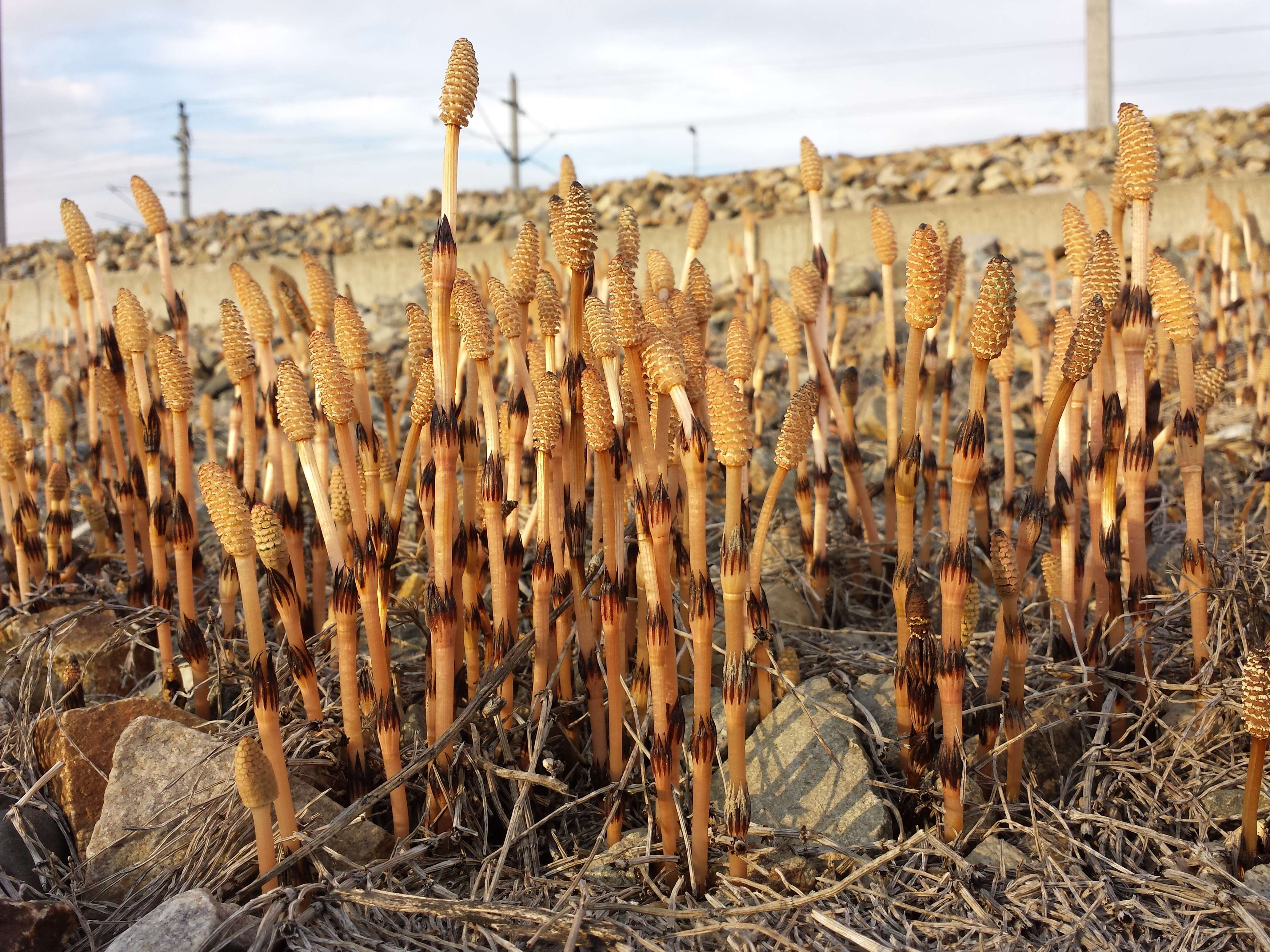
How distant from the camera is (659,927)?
1.35 m

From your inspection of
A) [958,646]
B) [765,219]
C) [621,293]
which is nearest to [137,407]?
[621,293]

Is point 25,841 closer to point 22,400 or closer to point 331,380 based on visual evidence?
point 331,380

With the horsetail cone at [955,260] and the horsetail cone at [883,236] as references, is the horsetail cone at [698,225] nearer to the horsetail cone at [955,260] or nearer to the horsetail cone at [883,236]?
the horsetail cone at [883,236]

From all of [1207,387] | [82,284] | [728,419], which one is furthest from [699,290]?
[82,284]

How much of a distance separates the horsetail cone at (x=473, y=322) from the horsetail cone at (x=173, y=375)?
0.53 metres

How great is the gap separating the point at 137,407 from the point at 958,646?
5.88ft

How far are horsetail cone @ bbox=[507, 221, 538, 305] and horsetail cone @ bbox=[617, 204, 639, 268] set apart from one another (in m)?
0.14

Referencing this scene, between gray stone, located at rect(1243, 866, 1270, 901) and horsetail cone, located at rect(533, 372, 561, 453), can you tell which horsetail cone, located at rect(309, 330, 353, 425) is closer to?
horsetail cone, located at rect(533, 372, 561, 453)

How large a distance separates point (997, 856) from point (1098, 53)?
10.5 meters

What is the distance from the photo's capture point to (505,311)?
141cm

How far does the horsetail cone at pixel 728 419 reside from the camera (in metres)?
1.12

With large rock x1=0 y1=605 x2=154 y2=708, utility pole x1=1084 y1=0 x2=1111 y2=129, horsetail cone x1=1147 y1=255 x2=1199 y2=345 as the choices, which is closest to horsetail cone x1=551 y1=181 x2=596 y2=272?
horsetail cone x1=1147 y1=255 x2=1199 y2=345

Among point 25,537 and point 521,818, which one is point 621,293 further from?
point 25,537

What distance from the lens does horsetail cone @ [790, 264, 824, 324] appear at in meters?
1.94
